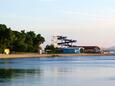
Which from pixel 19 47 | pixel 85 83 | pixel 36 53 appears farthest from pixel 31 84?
pixel 36 53

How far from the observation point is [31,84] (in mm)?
42812

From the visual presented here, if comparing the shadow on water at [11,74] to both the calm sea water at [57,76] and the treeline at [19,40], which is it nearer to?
the calm sea water at [57,76]

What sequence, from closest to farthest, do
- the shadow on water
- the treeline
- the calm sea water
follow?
1. the calm sea water
2. the shadow on water
3. the treeline

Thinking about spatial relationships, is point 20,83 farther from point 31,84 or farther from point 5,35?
point 5,35

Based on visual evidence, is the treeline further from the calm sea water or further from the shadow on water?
the shadow on water

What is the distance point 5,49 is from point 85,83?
372 feet

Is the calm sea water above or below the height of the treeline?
below

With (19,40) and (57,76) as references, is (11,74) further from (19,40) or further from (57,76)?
(19,40)

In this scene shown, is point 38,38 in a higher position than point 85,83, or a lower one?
higher

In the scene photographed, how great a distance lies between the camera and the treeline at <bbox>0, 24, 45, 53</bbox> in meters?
151

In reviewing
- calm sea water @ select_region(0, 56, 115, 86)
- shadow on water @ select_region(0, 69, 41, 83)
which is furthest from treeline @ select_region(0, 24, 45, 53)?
shadow on water @ select_region(0, 69, 41, 83)

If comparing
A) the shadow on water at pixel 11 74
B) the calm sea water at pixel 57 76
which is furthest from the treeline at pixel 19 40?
the shadow on water at pixel 11 74

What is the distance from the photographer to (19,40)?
529 ft

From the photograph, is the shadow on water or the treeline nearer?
the shadow on water
